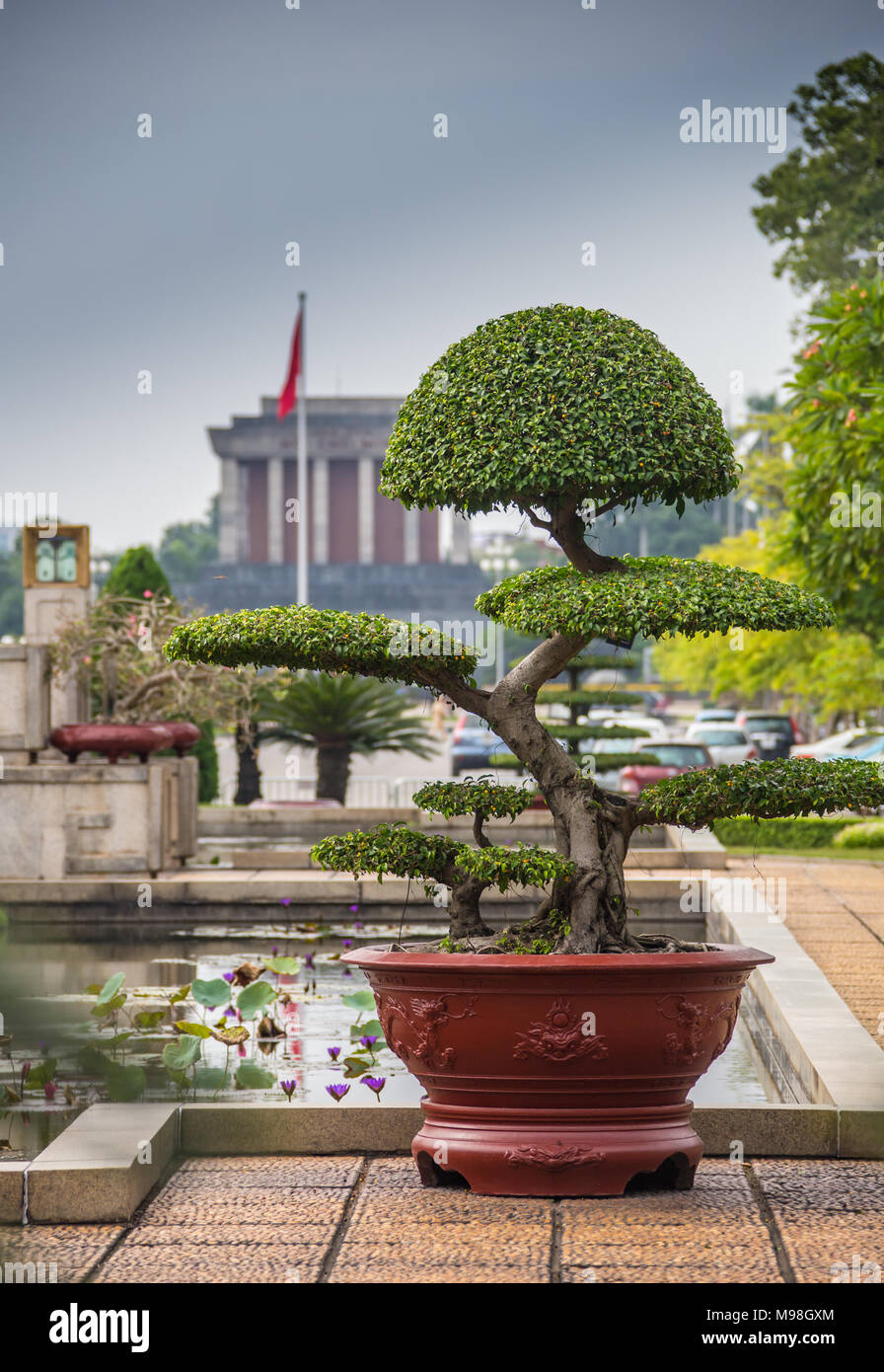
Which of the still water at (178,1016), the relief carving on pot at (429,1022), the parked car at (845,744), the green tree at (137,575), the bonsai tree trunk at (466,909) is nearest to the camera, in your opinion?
the relief carving on pot at (429,1022)

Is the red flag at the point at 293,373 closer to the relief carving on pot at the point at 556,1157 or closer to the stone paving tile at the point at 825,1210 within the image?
the stone paving tile at the point at 825,1210

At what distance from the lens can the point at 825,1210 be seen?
15.9 feet

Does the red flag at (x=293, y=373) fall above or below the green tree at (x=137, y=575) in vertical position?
above

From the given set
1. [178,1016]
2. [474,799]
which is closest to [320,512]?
[178,1016]

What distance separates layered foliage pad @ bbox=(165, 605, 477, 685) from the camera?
17.7 feet

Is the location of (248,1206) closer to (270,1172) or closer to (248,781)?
(270,1172)

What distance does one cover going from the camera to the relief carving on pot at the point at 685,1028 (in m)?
5.02

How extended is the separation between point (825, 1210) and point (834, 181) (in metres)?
32.2

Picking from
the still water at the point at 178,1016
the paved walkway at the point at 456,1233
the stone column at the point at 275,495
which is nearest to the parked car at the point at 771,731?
the still water at the point at 178,1016

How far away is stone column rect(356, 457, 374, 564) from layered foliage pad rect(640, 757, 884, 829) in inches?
2922

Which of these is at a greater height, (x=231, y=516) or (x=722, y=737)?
(x=231, y=516)
